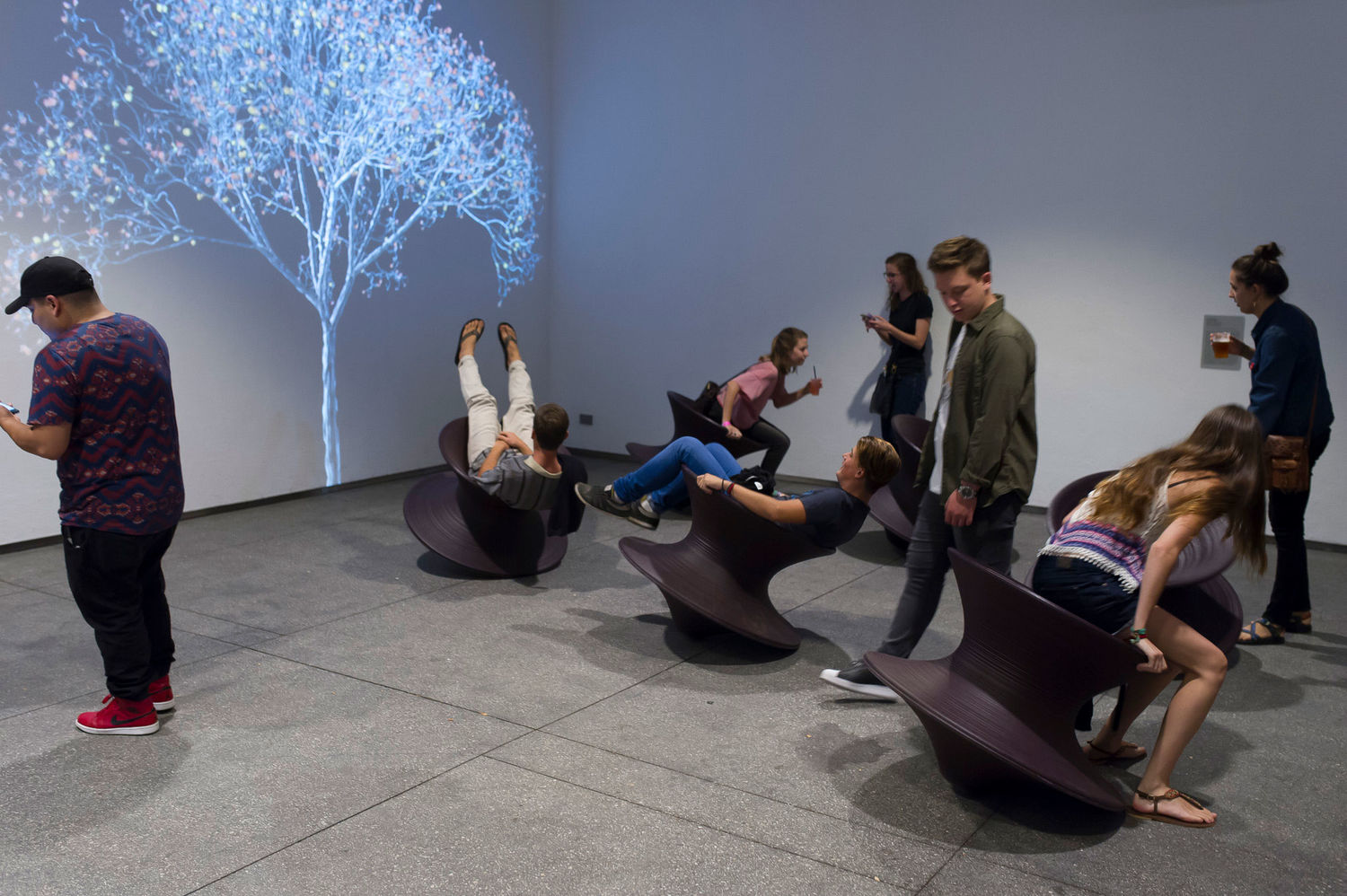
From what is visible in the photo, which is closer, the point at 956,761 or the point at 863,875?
the point at 863,875

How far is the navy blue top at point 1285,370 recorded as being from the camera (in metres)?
4.09

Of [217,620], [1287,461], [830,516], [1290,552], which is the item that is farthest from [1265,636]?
[217,620]

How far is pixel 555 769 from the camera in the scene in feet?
9.81

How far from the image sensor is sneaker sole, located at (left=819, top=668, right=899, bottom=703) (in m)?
3.59

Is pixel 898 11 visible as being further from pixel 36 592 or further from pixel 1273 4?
pixel 36 592

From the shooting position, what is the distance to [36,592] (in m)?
4.57

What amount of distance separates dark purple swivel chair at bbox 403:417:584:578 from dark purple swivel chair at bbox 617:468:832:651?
1133 millimetres

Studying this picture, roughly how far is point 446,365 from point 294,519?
82.5 inches

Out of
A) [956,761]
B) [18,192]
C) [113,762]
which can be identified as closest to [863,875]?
[956,761]

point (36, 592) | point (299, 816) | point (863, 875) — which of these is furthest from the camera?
point (36, 592)

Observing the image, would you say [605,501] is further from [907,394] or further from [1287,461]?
[907,394]

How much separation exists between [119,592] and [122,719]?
1.33 ft

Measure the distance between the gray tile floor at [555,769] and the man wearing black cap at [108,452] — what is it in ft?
1.02

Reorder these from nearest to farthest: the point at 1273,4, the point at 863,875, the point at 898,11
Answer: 1. the point at 863,875
2. the point at 1273,4
3. the point at 898,11
